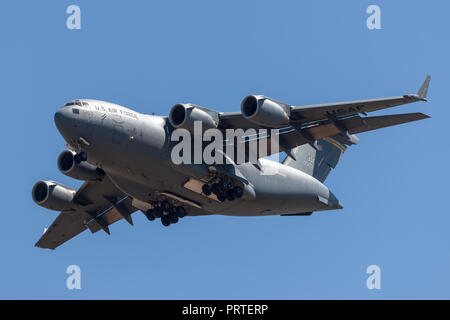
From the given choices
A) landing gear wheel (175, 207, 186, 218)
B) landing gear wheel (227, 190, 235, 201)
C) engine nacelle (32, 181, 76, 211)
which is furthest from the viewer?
engine nacelle (32, 181, 76, 211)

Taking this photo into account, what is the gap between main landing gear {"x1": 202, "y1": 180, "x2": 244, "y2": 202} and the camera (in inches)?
1117

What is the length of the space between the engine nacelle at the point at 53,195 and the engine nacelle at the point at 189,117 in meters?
7.25

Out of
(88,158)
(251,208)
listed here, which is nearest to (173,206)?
(251,208)

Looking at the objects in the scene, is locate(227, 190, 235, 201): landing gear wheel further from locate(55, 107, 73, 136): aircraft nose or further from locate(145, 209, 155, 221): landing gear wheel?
locate(55, 107, 73, 136): aircraft nose

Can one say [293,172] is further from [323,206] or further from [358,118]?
[358,118]

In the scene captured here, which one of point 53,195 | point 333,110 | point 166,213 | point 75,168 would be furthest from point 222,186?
point 53,195

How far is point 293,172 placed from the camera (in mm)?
31094

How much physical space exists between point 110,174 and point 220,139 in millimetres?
3765

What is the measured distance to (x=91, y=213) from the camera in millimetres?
32875

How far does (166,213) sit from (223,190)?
2737mm

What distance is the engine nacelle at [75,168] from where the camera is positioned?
96.6 feet

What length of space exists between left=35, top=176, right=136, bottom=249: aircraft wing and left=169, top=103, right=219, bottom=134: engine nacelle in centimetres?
471

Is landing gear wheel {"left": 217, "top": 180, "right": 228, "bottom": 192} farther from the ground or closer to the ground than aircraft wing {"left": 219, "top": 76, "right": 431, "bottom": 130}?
closer to the ground

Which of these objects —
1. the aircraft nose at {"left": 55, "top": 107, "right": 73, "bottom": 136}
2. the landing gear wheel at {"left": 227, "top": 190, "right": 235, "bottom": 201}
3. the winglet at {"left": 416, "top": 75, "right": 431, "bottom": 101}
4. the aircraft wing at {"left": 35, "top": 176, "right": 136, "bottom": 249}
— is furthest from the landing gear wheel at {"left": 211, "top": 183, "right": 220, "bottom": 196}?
the winglet at {"left": 416, "top": 75, "right": 431, "bottom": 101}
